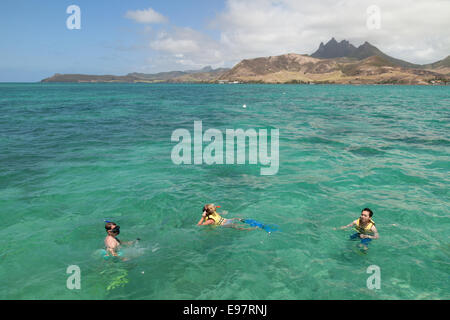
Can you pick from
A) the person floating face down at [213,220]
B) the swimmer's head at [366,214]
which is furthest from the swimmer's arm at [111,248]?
the swimmer's head at [366,214]

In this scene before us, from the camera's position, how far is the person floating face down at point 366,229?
999 centimetres

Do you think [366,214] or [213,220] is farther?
[213,220]

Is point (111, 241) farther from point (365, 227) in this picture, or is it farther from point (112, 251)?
point (365, 227)

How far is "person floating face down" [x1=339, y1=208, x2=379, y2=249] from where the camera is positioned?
9992 millimetres

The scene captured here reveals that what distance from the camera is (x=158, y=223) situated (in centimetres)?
1200

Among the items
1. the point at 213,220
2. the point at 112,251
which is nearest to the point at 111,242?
the point at 112,251

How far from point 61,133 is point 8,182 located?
51.5 feet

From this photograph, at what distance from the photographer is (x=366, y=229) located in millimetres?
10344

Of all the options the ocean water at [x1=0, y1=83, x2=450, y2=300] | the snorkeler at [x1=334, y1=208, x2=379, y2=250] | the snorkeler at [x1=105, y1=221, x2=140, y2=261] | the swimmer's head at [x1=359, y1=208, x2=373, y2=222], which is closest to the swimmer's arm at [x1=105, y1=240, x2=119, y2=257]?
the snorkeler at [x1=105, y1=221, x2=140, y2=261]

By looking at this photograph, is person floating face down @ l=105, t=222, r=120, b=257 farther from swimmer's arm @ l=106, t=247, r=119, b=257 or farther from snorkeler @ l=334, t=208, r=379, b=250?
snorkeler @ l=334, t=208, r=379, b=250

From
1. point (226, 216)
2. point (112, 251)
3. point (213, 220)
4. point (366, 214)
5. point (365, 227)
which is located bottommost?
point (112, 251)

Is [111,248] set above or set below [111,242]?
below

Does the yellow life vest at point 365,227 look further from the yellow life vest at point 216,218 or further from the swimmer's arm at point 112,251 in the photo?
the swimmer's arm at point 112,251
